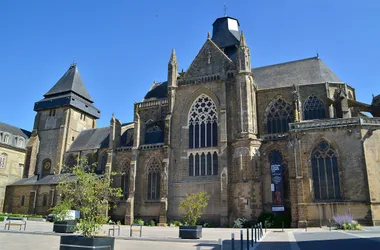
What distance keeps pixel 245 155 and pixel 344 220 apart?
9.65 metres

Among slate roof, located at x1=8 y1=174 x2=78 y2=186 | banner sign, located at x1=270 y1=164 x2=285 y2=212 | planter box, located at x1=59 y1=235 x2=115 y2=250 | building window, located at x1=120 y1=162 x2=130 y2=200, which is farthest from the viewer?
slate roof, located at x1=8 y1=174 x2=78 y2=186

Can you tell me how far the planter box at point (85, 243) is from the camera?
8.79 metres

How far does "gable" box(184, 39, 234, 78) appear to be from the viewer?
113 feet

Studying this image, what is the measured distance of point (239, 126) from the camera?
101 ft

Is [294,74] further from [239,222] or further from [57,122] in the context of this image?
[57,122]

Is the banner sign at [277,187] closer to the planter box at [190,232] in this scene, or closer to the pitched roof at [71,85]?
the planter box at [190,232]

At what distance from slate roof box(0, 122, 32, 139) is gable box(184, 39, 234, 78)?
Result: 28.2 m

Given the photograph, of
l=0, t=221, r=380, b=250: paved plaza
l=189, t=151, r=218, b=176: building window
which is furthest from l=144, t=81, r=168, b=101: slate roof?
l=0, t=221, r=380, b=250: paved plaza

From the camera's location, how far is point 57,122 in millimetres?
47438

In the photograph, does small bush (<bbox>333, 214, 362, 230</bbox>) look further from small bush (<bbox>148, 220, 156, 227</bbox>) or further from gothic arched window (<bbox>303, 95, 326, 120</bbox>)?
small bush (<bbox>148, 220, 156, 227</bbox>)

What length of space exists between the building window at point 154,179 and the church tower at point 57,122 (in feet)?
51.1

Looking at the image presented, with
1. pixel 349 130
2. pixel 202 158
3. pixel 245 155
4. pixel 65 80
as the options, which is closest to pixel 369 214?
pixel 349 130

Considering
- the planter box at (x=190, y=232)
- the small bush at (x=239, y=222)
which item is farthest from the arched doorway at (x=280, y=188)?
the planter box at (x=190, y=232)

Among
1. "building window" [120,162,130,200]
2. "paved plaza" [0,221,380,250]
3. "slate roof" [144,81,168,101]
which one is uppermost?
"slate roof" [144,81,168,101]
